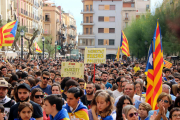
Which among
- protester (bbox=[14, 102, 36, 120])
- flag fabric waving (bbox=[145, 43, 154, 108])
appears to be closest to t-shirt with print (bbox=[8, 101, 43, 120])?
protester (bbox=[14, 102, 36, 120])

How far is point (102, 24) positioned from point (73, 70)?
53879 mm

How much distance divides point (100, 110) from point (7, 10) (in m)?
40.5

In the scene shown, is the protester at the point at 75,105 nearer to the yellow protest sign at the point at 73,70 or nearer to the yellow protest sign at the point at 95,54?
the yellow protest sign at the point at 73,70

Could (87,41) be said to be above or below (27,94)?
above

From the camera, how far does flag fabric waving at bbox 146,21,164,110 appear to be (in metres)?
6.71

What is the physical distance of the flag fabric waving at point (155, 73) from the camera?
264 inches

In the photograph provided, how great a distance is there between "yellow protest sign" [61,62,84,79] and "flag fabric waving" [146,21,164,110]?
250 cm

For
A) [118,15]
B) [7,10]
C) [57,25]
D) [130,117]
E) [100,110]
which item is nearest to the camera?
[130,117]

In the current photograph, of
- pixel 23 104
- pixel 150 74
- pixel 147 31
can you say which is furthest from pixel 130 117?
pixel 147 31

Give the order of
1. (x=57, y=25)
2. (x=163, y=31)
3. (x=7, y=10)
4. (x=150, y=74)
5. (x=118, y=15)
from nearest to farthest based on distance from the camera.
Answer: (x=150, y=74) < (x=163, y=31) < (x=7, y=10) < (x=118, y=15) < (x=57, y=25)

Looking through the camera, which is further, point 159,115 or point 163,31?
point 163,31

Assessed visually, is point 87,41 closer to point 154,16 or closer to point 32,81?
point 154,16

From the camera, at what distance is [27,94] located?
5375mm

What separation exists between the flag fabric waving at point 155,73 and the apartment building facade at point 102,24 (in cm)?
5490
